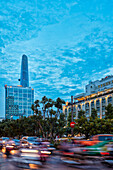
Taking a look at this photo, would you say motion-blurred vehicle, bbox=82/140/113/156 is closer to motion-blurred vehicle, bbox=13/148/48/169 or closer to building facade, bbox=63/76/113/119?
motion-blurred vehicle, bbox=13/148/48/169

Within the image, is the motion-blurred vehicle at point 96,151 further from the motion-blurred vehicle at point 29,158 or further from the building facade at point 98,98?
the building facade at point 98,98

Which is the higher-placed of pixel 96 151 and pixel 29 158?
pixel 96 151

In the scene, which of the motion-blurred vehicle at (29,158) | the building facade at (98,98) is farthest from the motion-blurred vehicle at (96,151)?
the building facade at (98,98)

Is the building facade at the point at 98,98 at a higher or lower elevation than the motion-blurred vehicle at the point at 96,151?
higher

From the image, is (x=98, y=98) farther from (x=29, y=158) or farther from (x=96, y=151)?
(x=29, y=158)

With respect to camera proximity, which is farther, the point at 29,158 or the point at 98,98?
the point at 98,98

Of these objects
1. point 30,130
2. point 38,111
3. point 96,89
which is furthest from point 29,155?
point 96,89

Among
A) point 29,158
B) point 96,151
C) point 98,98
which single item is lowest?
point 29,158

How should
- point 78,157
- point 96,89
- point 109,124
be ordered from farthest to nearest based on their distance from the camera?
1. point 96,89
2. point 109,124
3. point 78,157

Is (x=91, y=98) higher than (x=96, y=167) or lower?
higher

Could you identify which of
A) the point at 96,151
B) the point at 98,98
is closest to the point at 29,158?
the point at 96,151

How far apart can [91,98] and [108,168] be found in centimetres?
7229

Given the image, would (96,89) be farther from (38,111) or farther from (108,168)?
(108,168)

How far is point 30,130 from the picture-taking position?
68.3 m
